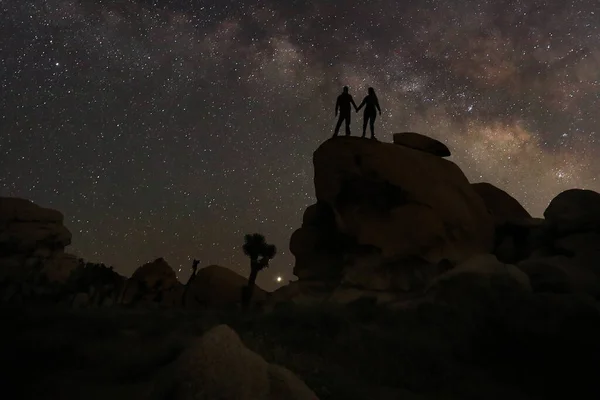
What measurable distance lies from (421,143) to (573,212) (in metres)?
7.97

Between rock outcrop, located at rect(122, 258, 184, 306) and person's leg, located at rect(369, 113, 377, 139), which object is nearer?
person's leg, located at rect(369, 113, 377, 139)

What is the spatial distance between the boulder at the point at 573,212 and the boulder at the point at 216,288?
27366 millimetres

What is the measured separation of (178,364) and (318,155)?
1689 cm

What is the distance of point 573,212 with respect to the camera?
19.8 meters

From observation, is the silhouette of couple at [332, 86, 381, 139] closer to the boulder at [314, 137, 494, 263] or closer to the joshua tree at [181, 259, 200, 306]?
the boulder at [314, 137, 494, 263]

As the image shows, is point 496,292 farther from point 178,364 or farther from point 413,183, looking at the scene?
point 178,364

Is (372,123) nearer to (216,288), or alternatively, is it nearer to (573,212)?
(573,212)

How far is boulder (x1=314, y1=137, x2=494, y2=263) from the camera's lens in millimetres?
20031

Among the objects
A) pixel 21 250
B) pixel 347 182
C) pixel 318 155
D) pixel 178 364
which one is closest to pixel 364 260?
Result: pixel 347 182

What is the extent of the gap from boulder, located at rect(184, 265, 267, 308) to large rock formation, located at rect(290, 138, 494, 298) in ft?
71.2

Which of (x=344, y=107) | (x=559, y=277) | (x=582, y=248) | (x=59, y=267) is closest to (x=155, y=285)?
(x=59, y=267)

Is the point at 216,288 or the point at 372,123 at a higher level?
the point at 372,123

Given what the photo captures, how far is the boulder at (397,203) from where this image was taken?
2003 centimetres

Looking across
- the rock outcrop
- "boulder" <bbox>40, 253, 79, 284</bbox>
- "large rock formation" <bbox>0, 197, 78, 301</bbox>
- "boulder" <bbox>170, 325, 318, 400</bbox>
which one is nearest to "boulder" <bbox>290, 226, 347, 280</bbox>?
"boulder" <bbox>170, 325, 318, 400</bbox>
